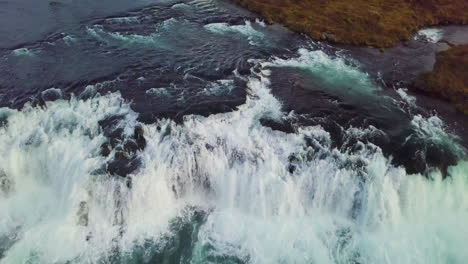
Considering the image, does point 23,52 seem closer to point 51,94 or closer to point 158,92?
point 51,94

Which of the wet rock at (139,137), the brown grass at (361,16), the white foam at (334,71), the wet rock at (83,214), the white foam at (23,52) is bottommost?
the wet rock at (83,214)

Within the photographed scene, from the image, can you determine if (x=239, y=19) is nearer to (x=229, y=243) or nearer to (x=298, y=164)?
(x=298, y=164)

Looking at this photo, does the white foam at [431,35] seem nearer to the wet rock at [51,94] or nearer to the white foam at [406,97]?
the white foam at [406,97]

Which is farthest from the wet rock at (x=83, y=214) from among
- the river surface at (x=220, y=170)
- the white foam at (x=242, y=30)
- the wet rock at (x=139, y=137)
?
the white foam at (x=242, y=30)

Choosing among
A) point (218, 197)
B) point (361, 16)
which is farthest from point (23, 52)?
point (361, 16)

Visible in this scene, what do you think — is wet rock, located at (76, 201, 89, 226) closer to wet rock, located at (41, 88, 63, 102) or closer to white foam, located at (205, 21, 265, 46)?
wet rock, located at (41, 88, 63, 102)

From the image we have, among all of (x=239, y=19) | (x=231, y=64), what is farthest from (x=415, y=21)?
(x=231, y=64)
